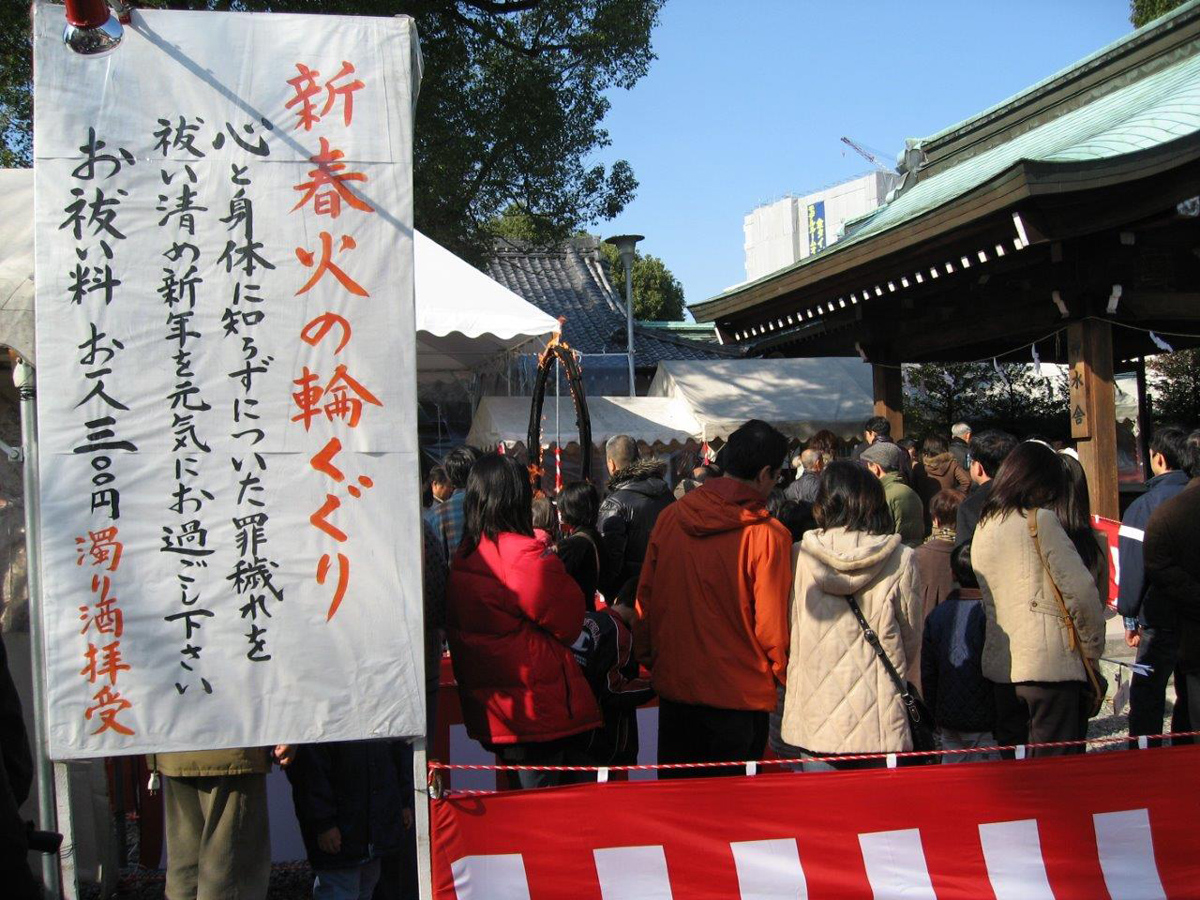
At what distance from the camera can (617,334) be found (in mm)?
18219

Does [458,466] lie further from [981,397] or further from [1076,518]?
[981,397]

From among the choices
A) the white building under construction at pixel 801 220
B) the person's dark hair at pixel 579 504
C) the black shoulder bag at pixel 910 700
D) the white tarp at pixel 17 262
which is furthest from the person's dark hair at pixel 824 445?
the white building under construction at pixel 801 220

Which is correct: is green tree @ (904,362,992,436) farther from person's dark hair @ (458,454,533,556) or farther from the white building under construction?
the white building under construction

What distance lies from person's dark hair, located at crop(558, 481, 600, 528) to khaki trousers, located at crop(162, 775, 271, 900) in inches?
74.0

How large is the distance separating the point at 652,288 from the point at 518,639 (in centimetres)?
2789

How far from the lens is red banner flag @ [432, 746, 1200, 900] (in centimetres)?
309

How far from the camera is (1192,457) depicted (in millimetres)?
4777

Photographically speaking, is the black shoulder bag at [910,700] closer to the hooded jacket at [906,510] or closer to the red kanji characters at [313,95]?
the red kanji characters at [313,95]

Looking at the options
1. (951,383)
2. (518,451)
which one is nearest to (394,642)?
(518,451)

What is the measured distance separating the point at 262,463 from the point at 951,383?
13.1 metres

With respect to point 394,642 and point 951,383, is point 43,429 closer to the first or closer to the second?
point 394,642

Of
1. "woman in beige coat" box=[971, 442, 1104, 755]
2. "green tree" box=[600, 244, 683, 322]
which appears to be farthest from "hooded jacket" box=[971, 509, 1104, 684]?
"green tree" box=[600, 244, 683, 322]

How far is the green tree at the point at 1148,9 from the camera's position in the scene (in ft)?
53.9

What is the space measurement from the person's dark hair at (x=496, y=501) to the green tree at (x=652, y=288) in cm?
2564
